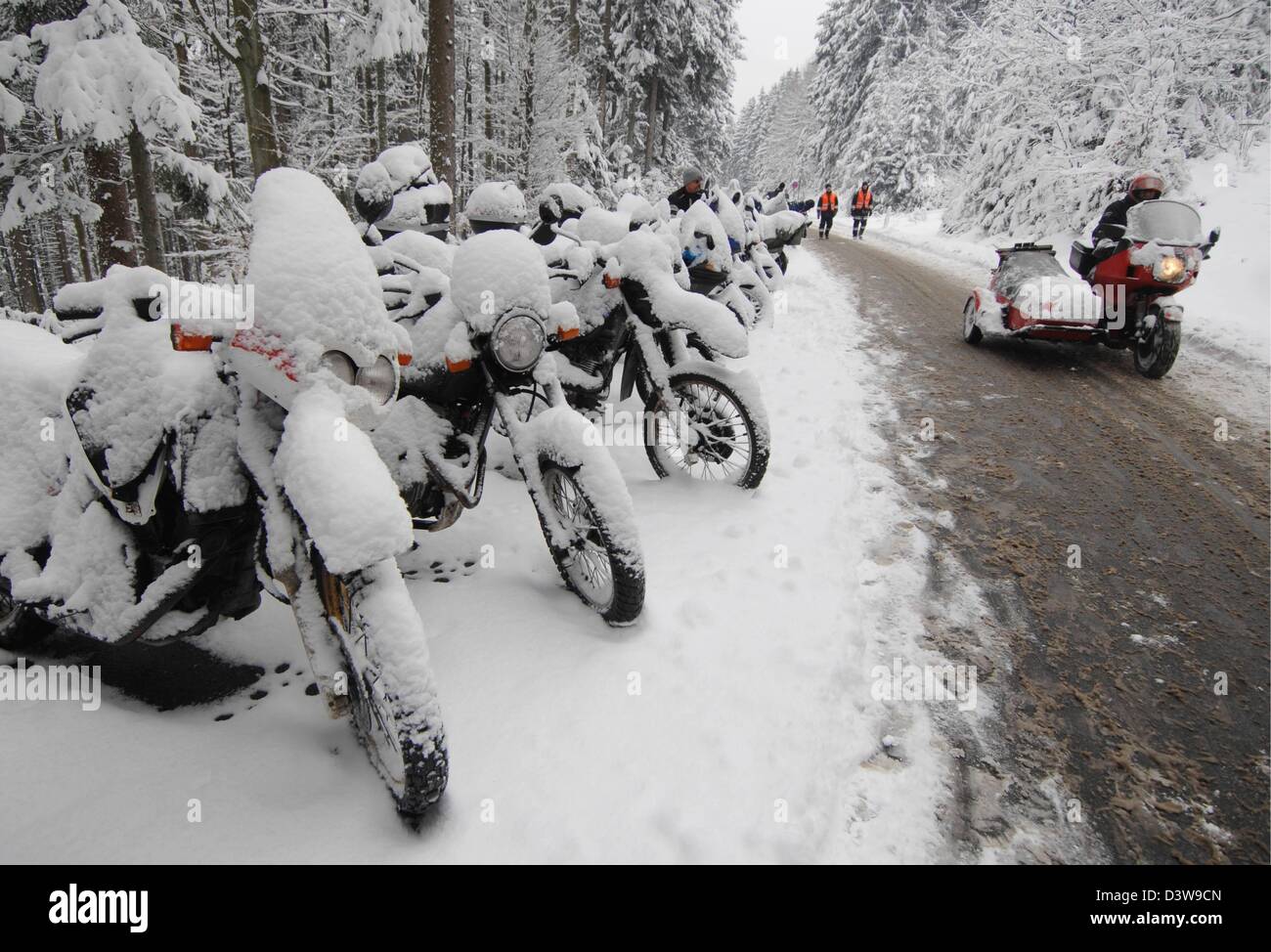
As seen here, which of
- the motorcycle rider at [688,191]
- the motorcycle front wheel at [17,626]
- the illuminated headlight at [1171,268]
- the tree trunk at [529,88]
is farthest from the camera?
the tree trunk at [529,88]

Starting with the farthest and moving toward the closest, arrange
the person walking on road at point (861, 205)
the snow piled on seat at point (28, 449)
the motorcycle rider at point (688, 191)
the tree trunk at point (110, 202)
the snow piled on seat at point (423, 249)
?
the person walking on road at point (861, 205) < the tree trunk at point (110, 202) < the motorcycle rider at point (688, 191) < the snow piled on seat at point (423, 249) < the snow piled on seat at point (28, 449)

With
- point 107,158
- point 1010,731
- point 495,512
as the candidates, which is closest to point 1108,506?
point 1010,731

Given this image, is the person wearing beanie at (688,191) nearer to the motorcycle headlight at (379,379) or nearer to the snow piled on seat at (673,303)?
the snow piled on seat at (673,303)

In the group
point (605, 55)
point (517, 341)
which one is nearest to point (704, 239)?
point (517, 341)

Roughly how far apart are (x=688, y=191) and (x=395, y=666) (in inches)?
309

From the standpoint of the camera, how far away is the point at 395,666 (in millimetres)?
1691

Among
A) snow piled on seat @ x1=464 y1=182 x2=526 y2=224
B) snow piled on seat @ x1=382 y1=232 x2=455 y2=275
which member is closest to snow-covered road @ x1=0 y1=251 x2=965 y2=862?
snow piled on seat @ x1=382 y1=232 x2=455 y2=275

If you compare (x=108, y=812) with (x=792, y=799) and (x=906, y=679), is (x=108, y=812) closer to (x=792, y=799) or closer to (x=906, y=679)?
(x=792, y=799)

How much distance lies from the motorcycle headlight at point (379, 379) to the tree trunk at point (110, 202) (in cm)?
898

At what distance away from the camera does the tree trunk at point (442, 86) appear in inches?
334

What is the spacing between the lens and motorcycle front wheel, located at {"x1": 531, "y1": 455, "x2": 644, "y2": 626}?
262 cm

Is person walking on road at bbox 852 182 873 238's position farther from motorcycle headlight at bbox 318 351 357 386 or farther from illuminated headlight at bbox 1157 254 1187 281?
motorcycle headlight at bbox 318 351 357 386

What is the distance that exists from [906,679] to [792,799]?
0.84 meters

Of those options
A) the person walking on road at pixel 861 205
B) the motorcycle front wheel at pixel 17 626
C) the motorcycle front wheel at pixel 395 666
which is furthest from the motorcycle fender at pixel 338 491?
Result: the person walking on road at pixel 861 205
